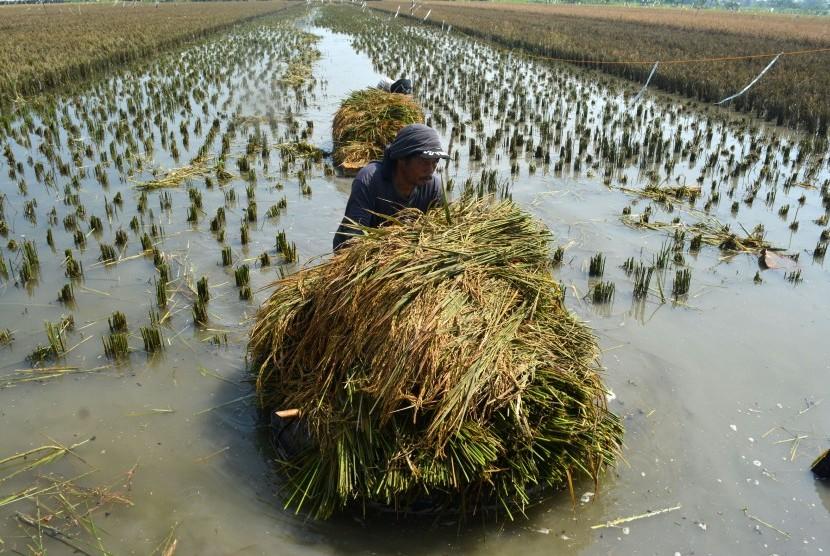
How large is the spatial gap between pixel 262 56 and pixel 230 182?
13.2 meters

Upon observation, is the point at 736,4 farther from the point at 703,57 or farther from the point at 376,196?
the point at 376,196

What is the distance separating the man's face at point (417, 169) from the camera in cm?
323

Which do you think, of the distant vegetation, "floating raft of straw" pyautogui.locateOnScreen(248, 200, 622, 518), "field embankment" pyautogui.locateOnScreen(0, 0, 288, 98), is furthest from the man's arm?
the distant vegetation

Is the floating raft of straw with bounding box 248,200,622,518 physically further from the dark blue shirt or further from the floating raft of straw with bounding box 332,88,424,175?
the floating raft of straw with bounding box 332,88,424,175

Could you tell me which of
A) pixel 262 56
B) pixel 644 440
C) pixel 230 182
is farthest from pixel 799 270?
pixel 262 56

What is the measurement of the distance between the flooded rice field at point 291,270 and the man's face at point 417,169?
5.04ft

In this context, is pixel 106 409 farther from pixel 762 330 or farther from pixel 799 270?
pixel 799 270

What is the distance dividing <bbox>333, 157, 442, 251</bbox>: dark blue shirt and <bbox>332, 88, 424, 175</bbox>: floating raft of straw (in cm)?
400

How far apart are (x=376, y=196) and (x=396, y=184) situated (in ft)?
0.43

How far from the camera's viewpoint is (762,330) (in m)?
4.38

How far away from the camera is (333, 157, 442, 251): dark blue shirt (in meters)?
3.45

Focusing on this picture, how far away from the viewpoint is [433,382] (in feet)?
8.13

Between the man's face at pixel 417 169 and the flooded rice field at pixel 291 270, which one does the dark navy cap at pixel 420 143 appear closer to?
the man's face at pixel 417 169

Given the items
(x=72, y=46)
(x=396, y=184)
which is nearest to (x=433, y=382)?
(x=396, y=184)
